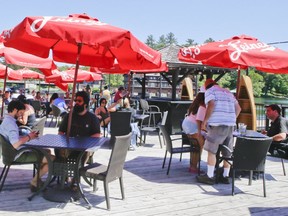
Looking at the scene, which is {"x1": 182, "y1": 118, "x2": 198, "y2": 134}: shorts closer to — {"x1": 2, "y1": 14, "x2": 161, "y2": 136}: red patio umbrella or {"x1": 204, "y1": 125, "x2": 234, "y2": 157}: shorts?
{"x1": 204, "y1": 125, "x2": 234, "y2": 157}: shorts

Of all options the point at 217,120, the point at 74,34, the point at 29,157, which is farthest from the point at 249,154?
the point at 29,157

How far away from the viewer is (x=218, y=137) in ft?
16.6

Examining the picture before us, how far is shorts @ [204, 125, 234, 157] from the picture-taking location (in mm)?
5055

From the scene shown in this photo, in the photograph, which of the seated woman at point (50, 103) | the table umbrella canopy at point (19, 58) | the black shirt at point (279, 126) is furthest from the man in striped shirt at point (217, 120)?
the seated woman at point (50, 103)

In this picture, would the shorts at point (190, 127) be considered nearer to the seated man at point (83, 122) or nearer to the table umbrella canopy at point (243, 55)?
the table umbrella canopy at point (243, 55)

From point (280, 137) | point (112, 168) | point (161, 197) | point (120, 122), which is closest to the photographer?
point (112, 168)

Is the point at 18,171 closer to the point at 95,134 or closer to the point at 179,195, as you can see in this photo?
the point at 95,134

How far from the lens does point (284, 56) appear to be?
5250 millimetres

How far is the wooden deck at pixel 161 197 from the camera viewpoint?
3838mm

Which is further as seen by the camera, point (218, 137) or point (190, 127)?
point (190, 127)

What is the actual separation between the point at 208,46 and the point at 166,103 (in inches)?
246

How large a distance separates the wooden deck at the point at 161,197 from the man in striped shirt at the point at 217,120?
1.61ft

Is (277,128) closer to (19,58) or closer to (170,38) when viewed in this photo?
(19,58)

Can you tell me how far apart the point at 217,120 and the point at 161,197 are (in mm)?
1412
